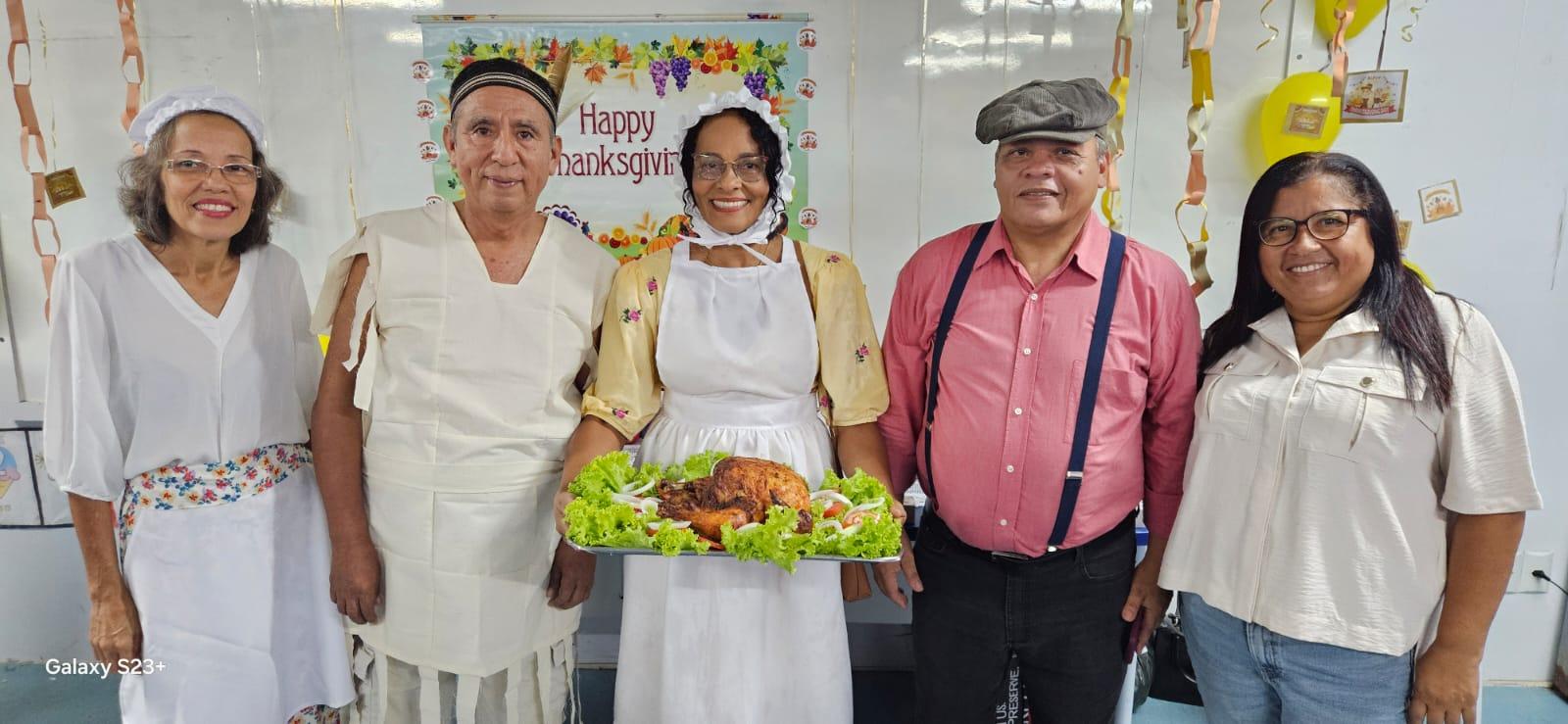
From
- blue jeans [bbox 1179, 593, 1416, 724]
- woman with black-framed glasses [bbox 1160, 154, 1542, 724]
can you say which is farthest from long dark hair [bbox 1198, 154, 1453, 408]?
blue jeans [bbox 1179, 593, 1416, 724]

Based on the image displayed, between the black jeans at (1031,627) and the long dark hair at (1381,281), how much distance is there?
863mm

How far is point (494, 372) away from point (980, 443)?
145cm

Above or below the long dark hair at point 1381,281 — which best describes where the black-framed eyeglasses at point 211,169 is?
above

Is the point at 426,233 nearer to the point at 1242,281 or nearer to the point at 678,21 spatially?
the point at 678,21

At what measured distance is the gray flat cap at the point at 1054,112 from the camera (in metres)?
2.18

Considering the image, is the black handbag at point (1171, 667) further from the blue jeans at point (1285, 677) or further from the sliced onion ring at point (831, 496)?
the sliced onion ring at point (831, 496)

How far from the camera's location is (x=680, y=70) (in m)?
3.95

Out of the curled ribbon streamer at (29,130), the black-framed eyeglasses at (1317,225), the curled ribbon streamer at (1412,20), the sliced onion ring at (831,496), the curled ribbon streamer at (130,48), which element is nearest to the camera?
the black-framed eyeglasses at (1317,225)

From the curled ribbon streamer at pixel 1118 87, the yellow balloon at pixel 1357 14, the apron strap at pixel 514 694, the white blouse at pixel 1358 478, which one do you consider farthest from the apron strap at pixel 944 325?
the yellow balloon at pixel 1357 14

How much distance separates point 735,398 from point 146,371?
171 cm

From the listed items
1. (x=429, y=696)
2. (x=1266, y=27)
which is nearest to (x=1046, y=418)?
(x=429, y=696)

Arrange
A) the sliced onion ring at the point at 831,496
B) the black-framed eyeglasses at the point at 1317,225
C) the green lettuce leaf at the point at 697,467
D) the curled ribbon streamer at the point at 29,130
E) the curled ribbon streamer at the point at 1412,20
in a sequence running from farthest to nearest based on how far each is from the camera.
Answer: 1. the curled ribbon streamer at the point at 1412,20
2. the curled ribbon streamer at the point at 29,130
3. the green lettuce leaf at the point at 697,467
4. the sliced onion ring at the point at 831,496
5. the black-framed eyeglasses at the point at 1317,225

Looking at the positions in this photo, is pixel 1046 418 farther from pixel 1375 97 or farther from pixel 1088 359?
Answer: pixel 1375 97

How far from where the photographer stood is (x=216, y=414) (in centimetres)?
238
